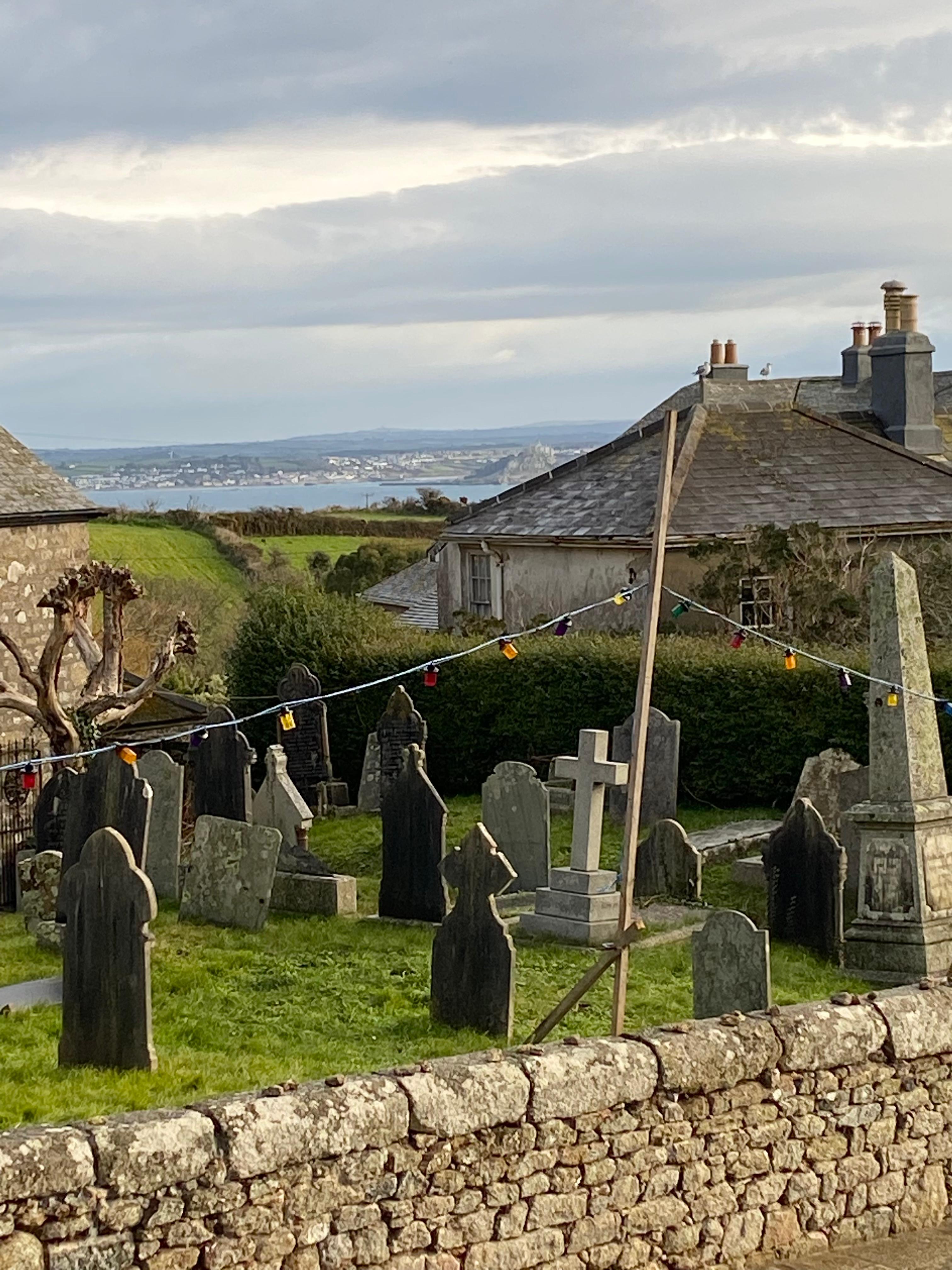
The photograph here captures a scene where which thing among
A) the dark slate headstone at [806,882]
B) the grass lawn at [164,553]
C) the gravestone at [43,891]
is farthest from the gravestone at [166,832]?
the grass lawn at [164,553]

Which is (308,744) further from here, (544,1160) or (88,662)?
(544,1160)

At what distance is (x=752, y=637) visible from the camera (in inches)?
840

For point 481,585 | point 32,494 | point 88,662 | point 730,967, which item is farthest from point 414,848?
point 481,585

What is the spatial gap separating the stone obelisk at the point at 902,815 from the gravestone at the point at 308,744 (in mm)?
9619

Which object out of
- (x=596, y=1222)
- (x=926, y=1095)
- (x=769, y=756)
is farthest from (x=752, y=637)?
(x=596, y=1222)

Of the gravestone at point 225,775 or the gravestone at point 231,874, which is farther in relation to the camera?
the gravestone at point 225,775

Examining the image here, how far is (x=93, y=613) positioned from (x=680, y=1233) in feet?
99.9

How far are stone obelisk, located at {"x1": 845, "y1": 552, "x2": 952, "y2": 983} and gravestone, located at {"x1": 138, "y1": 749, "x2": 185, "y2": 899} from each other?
240 inches

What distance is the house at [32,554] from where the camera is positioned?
24297 millimetres

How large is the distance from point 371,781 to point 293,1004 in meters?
8.82

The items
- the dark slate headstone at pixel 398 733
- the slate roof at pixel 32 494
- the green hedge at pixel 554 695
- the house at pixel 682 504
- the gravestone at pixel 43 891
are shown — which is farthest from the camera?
the house at pixel 682 504

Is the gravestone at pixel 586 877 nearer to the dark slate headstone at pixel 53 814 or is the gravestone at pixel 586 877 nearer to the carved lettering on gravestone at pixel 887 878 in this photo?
the carved lettering on gravestone at pixel 887 878

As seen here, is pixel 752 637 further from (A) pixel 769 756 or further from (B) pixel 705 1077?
(B) pixel 705 1077

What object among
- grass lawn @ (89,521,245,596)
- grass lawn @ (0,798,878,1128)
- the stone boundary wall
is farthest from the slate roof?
the stone boundary wall
